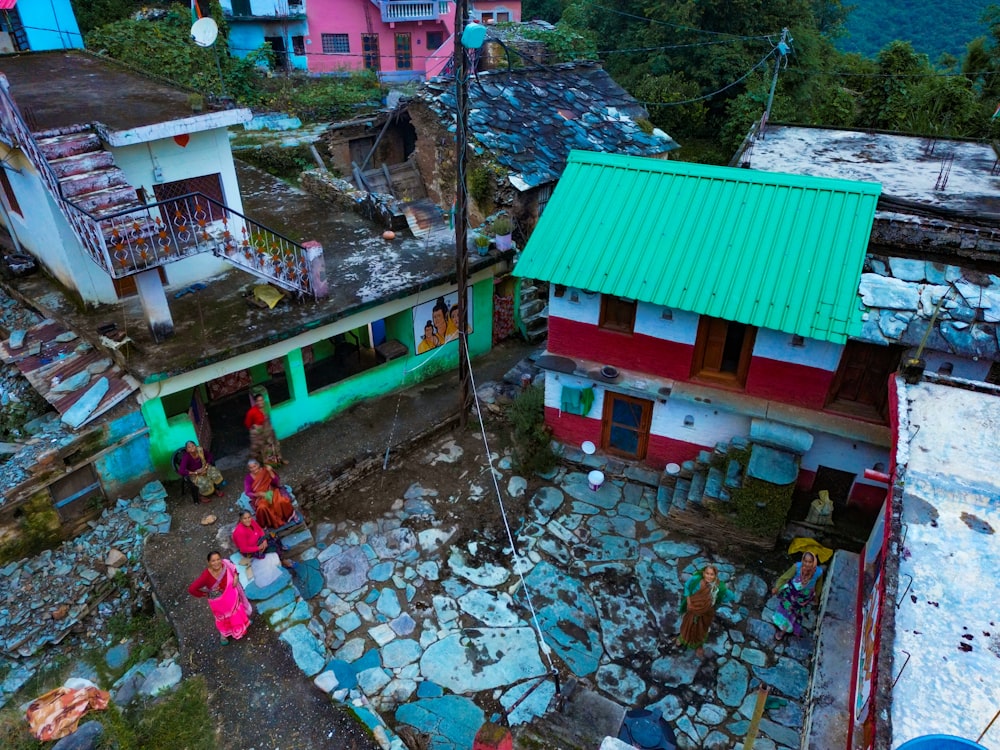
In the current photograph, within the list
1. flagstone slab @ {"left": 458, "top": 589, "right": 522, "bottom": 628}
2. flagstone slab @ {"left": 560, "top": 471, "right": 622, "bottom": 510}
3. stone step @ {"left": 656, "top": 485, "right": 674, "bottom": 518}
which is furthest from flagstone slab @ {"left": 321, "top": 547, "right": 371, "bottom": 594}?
stone step @ {"left": 656, "top": 485, "right": 674, "bottom": 518}

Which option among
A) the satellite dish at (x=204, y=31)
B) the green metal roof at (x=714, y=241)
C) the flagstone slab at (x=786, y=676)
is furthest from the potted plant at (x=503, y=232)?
the flagstone slab at (x=786, y=676)

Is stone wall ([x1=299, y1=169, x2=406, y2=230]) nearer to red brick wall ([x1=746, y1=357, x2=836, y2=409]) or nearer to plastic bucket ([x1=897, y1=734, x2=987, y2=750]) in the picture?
red brick wall ([x1=746, y1=357, x2=836, y2=409])

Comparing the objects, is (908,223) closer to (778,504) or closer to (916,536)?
(778,504)

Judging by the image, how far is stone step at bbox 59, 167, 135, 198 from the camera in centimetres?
1167

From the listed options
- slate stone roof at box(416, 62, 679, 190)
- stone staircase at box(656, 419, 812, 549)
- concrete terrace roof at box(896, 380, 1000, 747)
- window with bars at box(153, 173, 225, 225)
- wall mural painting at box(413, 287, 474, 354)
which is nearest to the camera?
concrete terrace roof at box(896, 380, 1000, 747)

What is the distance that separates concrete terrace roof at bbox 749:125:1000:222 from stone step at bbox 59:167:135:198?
13725mm

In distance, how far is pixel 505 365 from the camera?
17.4m

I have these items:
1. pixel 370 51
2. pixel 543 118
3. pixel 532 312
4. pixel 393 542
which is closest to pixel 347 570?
pixel 393 542

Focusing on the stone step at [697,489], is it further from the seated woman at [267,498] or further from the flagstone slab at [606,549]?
the seated woman at [267,498]

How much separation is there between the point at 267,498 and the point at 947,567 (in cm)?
982

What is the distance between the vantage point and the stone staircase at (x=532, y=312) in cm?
1822

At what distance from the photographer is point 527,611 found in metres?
11.2

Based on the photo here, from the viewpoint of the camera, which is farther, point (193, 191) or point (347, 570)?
point (193, 191)

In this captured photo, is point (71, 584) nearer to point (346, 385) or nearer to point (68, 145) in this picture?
point (346, 385)
